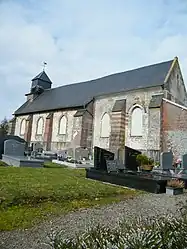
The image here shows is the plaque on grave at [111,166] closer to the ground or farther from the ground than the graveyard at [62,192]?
farther from the ground

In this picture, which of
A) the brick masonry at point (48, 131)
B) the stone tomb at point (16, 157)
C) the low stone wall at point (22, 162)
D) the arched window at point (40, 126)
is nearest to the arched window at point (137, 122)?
the brick masonry at point (48, 131)

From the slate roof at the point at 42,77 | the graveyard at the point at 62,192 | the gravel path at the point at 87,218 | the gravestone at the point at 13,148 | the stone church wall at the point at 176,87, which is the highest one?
the slate roof at the point at 42,77

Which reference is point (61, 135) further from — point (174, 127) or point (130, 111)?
point (174, 127)

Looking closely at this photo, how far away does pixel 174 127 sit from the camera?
22.3 m

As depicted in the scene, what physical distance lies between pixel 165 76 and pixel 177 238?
22370 mm

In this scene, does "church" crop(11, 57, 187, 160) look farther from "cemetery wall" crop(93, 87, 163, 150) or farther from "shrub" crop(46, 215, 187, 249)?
"shrub" crop(46, 215, 187, 249)

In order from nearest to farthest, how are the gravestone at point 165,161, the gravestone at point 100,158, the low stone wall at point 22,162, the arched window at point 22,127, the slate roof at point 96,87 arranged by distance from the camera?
1. the gravestone at point 100,158
2. the low stone wall at point 22,162
3. the gravestone at point 165,161
4. the slate roof at point 96,87
5. the arched window at point 22,127

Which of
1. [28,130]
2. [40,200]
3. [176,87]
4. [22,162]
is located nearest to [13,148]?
[22,162]

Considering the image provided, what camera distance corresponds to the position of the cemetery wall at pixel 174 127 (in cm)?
2180

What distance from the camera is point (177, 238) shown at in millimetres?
2672

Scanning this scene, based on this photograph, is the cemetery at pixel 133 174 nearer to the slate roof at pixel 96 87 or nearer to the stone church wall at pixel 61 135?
the slate roof at pixel 96 87

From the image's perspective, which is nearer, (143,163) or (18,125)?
(143,163)

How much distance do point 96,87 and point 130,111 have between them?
7.27 m

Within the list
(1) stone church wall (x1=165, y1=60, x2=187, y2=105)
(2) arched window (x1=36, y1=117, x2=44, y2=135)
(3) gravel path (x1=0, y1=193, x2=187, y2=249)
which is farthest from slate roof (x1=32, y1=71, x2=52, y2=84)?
(3) gravel path (x1=0, y1=193, x2=187, y2=249)
